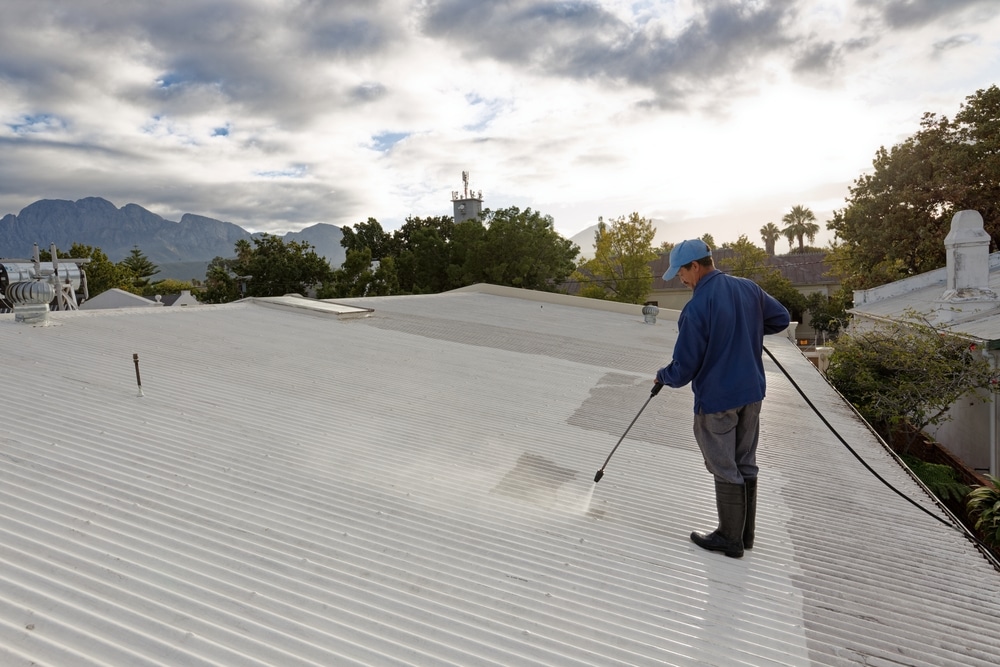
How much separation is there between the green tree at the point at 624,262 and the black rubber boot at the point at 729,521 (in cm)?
3333

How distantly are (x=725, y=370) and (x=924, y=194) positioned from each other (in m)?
29.1

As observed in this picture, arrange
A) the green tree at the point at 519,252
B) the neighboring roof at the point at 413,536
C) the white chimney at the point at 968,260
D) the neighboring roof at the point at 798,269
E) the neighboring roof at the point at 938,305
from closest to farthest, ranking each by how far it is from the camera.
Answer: the neighboring roof at the point at 413,536
the neighboring roof at the point at 938,305
the white chimney at the point at 968,260
the green tree at the point at 519,252
the neighboring roof at the point at 798,269

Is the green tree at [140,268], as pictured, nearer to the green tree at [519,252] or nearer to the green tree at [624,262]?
the green tree at [519,252]

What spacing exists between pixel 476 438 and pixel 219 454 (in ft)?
7.26

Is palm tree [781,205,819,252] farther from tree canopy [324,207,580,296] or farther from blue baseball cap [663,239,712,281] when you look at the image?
blue baseball cap [663,239,712,281]

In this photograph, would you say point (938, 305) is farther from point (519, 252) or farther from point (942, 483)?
point (519, 252)

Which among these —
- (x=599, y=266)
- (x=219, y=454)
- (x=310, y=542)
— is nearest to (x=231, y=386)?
(x=219, y=454)

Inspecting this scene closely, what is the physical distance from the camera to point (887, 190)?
2786 centimetres

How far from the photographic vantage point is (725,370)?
3.45 meters

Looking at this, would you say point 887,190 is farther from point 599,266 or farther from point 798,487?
point 798,487

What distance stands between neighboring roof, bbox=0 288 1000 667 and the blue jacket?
1003mm

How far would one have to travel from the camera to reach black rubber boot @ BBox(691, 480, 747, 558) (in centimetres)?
354

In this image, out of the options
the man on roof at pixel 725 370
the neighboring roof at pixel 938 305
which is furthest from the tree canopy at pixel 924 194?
the man on roof at pixel 725 370

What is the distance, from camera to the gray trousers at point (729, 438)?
3.51m
